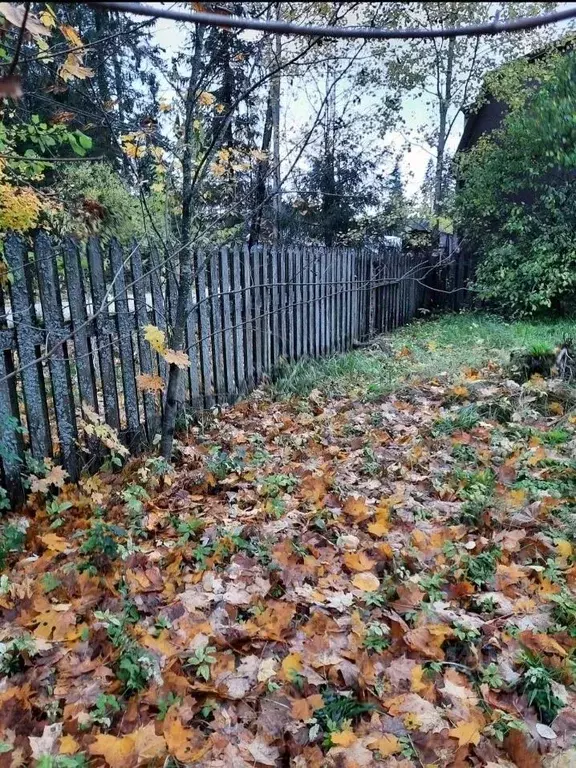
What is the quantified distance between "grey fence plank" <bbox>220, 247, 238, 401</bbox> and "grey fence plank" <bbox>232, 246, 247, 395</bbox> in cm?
7

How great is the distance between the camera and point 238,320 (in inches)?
204

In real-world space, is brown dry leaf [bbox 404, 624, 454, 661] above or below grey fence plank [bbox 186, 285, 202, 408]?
below

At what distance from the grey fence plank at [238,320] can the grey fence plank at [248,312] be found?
6 centimetres

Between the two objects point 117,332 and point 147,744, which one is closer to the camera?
point 147,744

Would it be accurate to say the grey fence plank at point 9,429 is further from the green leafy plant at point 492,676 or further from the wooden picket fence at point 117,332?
the green leafy plant at point 492,676

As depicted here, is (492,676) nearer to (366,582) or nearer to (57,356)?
(366,582)

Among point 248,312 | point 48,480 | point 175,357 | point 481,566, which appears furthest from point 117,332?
point 481,566

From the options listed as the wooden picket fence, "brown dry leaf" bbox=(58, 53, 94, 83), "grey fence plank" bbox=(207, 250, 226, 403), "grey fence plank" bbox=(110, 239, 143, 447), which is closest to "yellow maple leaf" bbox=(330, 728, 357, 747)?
the wooden picket fence

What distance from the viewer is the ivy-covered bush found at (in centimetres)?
895

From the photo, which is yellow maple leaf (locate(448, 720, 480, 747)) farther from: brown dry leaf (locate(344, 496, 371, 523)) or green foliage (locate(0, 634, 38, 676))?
Result: green foliage (locate(0, 634, 38, 676))

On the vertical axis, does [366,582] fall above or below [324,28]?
below

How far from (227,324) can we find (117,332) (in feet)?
4.84

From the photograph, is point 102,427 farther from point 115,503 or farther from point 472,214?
point 472,214

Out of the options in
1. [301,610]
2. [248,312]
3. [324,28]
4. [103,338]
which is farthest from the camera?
[248,312]
